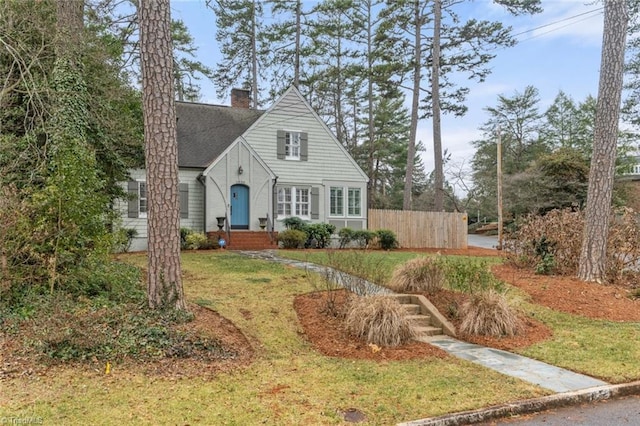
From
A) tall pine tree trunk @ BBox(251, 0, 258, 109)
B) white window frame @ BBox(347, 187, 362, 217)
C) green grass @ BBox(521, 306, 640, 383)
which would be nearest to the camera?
green grass @ BBox(521, 306, 640, 383)

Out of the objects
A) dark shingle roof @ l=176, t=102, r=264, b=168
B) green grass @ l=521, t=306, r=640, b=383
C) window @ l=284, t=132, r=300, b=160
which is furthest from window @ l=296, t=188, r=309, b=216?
green grass @ l=521, t=306, r=640, b=383

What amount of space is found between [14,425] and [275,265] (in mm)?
8014

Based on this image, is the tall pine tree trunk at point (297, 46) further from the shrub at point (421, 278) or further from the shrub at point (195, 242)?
the shrub at point (421, 278)

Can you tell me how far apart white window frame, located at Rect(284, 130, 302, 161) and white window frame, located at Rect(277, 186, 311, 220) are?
1.50m

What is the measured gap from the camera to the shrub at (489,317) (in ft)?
21.9

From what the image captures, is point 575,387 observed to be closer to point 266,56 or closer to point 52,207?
point 52,207

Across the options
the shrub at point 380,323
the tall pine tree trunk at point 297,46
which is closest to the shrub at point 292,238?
the shrub at point 380,323

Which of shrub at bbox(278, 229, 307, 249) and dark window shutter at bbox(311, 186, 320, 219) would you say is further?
dark window shutter at bbox(311, 186, 320, 219)

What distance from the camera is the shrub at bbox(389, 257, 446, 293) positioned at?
8250 mm

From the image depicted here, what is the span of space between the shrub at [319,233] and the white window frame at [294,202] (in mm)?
1597

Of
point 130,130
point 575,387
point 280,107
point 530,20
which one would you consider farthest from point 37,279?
point 530,20

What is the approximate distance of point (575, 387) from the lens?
15.6 ft

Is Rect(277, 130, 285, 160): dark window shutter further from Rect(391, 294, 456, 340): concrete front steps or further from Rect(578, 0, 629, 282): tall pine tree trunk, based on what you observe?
Rect(391, 294, 456, 340): concrete front steps

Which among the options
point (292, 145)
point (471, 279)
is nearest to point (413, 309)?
point (471, 279)
